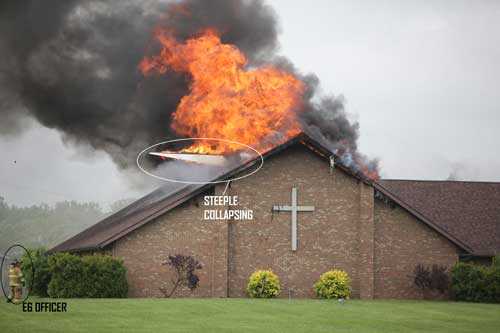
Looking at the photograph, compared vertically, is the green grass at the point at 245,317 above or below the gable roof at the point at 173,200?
below

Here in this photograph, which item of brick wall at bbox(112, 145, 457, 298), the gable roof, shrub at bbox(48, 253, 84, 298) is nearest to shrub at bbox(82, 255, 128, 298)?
shrub at bbox(48, 253, 84, 298)

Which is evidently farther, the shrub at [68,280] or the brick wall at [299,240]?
the brick wall at [299,240]

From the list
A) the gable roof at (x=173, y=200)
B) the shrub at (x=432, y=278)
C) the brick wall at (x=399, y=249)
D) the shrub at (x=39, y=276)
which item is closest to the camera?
the gable roof at (x=173, y=200)

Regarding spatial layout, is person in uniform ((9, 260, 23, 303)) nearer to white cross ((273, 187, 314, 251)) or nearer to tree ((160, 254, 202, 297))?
tree ((160, 254, 202, 297))

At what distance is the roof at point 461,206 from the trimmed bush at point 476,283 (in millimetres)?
1823

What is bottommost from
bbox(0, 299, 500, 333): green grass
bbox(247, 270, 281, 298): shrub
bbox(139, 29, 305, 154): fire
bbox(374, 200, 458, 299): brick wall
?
bbox(0, 299, 500, 333): green grass

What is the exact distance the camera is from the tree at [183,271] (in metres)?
36.2

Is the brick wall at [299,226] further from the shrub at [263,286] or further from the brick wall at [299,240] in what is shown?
the shrub at [263,286]

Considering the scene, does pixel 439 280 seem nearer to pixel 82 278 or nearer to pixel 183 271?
pixel 183 271

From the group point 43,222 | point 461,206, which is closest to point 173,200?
point 461,206

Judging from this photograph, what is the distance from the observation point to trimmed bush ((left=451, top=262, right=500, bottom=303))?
121ft

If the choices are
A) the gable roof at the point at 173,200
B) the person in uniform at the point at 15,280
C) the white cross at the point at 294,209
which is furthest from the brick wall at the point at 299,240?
the person in uniform at the point at 15,280

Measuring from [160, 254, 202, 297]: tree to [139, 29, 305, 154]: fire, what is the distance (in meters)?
→ 5.06

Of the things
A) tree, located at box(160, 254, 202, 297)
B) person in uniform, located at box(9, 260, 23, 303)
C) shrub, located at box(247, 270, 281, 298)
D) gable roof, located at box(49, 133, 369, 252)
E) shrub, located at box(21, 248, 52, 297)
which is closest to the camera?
person in uniform, located at box(9, 260, 23, 303)
